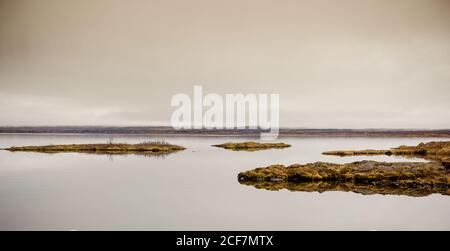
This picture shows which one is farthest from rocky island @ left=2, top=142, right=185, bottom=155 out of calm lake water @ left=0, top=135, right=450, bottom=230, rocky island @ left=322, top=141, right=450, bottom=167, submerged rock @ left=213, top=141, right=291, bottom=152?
rocky island @ left=322, top=141, right=450, bottom=167

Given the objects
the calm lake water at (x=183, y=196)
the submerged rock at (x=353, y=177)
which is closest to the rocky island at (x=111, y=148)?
Answer: the calm lake water at (x=183, y=196)

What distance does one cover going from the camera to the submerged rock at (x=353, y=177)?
446 cm

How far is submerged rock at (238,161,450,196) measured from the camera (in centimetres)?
446

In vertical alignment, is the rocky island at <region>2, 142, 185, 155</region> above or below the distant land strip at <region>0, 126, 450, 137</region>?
below

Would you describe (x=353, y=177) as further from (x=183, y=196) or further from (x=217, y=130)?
(x=183, y=196)

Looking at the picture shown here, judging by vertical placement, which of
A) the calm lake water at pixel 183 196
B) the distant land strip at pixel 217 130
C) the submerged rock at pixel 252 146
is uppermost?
the distant land strip at pixel 217 130

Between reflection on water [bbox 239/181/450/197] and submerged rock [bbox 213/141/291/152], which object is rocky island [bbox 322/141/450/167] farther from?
submerged rock [bbox 213/141/291/152]

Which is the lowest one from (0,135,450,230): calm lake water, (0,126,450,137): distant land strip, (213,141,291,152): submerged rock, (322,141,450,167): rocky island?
(0,135,450,230): calm lake water

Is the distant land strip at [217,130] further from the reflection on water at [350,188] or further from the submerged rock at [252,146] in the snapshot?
the reflection on water at [350,188]

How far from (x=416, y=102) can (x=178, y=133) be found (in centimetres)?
243

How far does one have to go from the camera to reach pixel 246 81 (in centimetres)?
454

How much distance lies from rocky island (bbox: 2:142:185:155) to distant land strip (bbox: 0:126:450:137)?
133 mm

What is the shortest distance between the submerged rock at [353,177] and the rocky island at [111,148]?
0.84 m
